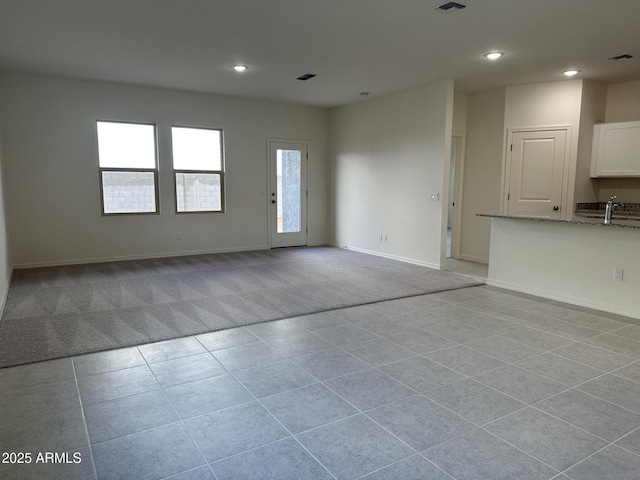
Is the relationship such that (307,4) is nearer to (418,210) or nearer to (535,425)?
(535,425)

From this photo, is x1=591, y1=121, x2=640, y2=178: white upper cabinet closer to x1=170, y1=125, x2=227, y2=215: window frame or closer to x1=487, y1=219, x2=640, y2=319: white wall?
x1=487, y1=219, x2=640, y2=319: white wall

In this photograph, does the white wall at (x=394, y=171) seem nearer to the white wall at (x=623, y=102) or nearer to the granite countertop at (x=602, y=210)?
the granite countertop at (x=602, y=210)

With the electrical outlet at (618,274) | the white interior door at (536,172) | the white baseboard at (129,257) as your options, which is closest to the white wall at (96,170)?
the white baseboard at (129,257)

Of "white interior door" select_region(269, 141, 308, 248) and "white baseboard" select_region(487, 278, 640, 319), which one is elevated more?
"white interior door" select_region(269, 141, 308, 248)

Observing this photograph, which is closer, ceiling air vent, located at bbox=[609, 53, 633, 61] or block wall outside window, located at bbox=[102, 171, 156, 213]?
ceiling air vent, located at bbox=[609, 53, 633, 61]

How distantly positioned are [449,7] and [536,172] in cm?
358

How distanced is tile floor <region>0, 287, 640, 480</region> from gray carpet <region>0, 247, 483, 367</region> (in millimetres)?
357

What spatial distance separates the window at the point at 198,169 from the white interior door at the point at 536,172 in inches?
187

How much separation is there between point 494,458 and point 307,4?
3.34m

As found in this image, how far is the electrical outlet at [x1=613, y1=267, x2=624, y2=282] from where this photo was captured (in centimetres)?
413

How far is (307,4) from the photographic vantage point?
338 cm

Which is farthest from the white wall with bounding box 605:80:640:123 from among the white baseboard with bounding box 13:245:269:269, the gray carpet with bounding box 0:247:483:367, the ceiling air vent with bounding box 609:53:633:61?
the white baseboard with bounding box 13:245:269:269

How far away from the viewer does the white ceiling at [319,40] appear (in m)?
3.48

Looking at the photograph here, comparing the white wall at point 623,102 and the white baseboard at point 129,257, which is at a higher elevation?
the white wall at point 623,102
